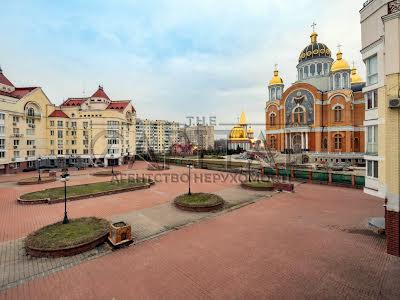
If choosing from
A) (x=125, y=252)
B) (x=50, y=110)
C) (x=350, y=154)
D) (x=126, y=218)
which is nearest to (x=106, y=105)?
(x=50, y=110)

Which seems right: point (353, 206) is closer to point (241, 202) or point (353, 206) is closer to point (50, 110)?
point (241, 202)

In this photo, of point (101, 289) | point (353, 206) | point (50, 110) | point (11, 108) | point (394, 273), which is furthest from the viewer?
point (50, 110)

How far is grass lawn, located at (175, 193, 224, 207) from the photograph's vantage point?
1431cm

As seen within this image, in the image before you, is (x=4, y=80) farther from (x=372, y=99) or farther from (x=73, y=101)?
(x=372, y=99)

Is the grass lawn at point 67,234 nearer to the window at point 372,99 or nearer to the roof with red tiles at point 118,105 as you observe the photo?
the window at point 372,99

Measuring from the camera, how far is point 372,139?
10258mm

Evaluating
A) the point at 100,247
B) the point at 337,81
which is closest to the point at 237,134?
the point at 337,81

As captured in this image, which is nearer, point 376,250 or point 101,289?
point 101,289

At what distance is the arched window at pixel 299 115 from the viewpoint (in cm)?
3950

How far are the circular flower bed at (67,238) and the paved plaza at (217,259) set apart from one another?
38 centimetres

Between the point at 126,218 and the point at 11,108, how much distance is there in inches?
1295

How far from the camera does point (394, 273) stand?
7172 mm

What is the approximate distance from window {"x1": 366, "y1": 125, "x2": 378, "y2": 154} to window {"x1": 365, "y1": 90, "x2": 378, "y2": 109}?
1.06 metres

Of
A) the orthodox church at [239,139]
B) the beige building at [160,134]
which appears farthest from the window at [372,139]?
the beige building at [160,134]
